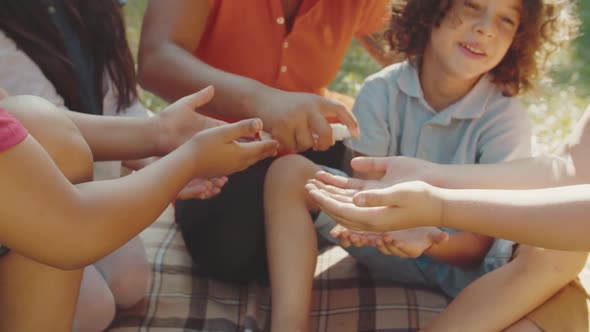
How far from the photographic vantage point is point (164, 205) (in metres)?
1.03

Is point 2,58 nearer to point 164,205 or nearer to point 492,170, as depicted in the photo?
point 164,205

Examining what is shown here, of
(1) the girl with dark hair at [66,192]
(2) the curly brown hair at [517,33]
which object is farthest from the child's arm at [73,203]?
(2) the curly brown hair at [517,33]

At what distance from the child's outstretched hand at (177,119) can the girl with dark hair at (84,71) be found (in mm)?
86

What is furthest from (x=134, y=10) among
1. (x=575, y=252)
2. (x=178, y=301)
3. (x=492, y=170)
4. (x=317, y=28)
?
(x=575, y=252)

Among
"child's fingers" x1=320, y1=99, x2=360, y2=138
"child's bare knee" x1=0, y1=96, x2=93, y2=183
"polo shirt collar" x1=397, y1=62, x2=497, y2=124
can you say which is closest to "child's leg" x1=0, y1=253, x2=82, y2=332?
"child's bare knee" x1=0, y1=96, x2=93, y2=183

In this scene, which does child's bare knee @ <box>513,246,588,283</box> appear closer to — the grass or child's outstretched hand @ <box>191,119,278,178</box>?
child's outstretched hand @ <box>191,119,278,178</box>

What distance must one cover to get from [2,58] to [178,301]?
545 mm

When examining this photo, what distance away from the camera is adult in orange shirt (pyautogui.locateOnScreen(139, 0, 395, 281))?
127cm

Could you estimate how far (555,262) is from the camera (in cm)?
110

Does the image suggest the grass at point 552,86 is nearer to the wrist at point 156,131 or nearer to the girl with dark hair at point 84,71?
the girl with dark hair at point 84,71

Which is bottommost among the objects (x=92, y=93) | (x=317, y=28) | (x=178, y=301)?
(x=178, y=301)

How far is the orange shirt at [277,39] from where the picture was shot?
4.99ft

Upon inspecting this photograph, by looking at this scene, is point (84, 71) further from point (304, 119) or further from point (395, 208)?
point (395, 208)

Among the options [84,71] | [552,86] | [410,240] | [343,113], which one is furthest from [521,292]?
[552,86]
